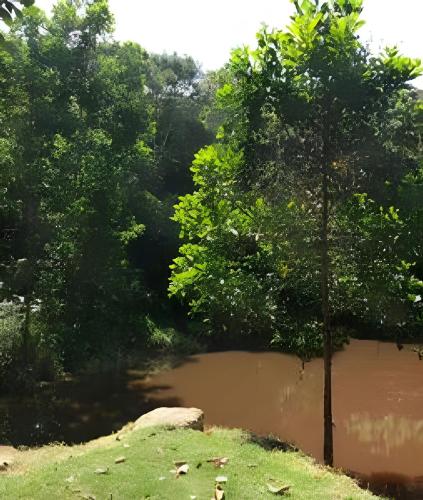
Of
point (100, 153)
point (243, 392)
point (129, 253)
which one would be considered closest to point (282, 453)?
point (243, 392)

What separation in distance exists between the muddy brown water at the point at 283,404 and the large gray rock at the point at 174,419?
345 centimetres

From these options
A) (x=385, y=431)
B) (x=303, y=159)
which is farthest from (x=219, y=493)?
(x=385, y=431)

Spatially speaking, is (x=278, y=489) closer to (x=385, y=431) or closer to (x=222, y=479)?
(x=222, y=479)

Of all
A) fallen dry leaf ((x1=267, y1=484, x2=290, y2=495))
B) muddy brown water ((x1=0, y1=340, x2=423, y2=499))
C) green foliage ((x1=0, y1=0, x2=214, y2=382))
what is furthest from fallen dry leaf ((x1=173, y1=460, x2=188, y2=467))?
green foliage ((x1=0, y1=0, x2=214, y2=382))

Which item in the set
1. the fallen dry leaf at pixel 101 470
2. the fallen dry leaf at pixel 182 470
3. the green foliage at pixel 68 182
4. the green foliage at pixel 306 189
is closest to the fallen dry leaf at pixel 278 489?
the fallen dry leaf at pixel 182 470

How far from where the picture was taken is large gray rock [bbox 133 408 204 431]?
10.4m

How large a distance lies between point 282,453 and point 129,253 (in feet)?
66.7

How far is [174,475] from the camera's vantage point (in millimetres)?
7477

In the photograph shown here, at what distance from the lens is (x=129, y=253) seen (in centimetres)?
2850

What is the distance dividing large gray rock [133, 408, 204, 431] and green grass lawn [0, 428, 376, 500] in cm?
78

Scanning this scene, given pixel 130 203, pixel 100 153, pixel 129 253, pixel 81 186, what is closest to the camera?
pixel 81 186

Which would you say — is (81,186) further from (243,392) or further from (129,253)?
(129,253)

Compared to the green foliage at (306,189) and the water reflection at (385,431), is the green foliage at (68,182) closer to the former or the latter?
the green foliage at (306,189)

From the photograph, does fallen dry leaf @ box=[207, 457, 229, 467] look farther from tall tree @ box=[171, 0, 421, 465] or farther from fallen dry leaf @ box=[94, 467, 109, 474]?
tall tree @ box=[171, 0, 421, 465]
